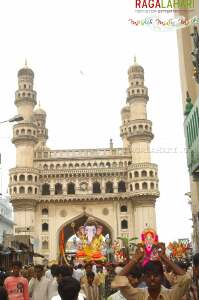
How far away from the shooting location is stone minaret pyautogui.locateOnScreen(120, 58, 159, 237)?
52.0m

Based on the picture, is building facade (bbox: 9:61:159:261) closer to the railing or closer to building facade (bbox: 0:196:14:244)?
building facade (bbox: 0:196:14:244)

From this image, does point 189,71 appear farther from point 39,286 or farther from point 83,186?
point 83,186

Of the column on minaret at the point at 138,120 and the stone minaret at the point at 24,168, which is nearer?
the stone minaret at the point at 24,168

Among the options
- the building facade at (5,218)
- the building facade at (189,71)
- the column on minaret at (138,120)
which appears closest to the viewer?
the building facade at (189,71)

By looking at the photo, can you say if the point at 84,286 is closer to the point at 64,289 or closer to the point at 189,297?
the point at 189,297

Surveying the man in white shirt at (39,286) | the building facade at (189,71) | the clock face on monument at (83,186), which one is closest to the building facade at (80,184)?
the clock face on monument at (83,186)

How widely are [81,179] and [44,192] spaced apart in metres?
4.72

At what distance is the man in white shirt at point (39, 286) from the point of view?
9.12 metres

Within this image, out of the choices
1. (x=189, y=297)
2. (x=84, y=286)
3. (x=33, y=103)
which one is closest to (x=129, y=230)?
(x=33, y=103)

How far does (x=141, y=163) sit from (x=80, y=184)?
7563 mm

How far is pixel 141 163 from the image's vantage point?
53.4 m

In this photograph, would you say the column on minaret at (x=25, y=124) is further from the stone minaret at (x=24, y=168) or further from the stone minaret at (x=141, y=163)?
the stone minaret at (x=141, y=163)

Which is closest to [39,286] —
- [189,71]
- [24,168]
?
[189,71]

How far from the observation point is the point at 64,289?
13.2 ft
